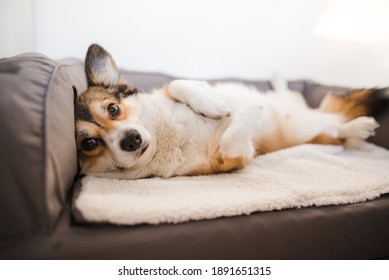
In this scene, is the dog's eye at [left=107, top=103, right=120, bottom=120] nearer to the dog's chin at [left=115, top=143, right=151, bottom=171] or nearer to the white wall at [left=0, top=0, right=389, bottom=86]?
the dog's chin at [left=115, top=143, right=151, bottom=171]

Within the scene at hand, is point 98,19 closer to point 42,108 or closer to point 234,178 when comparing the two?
point 42,108

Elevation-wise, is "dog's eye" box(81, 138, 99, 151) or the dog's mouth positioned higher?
"dog's eye" box(81, 138, 99, 151)

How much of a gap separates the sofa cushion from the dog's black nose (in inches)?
8.7

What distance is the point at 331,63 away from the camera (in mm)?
2760

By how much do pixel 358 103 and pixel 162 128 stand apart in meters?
1.34


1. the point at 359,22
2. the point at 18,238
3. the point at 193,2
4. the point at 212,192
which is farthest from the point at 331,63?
the point at 18,238

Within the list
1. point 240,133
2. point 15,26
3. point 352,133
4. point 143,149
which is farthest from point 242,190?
point 15,26

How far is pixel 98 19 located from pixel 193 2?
2.51ft

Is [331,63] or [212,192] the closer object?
[212,192]

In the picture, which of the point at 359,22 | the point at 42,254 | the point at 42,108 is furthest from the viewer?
the point at 359,22

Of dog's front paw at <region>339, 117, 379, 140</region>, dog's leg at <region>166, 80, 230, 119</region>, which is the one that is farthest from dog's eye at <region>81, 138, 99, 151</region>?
dog's front paw at <region>339, 117, 379, 140</region>

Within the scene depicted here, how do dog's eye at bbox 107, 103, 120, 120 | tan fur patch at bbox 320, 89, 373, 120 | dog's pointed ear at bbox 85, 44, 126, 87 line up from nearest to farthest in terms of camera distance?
dog's eye at bbox 107, 103, 120, 120 → dog's pointed ear at bbox 85, 44, 126, 87 → tan fur patch at bbox 320, 89, 373, 120

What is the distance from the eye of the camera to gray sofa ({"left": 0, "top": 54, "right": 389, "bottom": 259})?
0.75 meters

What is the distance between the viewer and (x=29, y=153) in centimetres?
77
